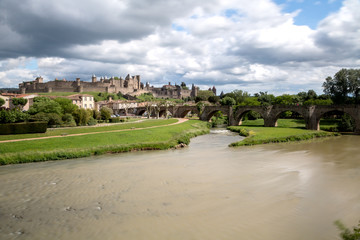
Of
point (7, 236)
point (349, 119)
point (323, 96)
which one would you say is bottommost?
point (7, 236)

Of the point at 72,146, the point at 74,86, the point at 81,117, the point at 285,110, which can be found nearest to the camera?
the point at 72,146

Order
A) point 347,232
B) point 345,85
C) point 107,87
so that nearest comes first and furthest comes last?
point 347,232 → point 345,85 → point 107,87

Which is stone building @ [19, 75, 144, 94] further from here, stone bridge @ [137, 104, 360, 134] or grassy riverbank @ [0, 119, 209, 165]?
grassy riverbank @ [0, 119, 209, 165]

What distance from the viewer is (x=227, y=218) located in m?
9.99

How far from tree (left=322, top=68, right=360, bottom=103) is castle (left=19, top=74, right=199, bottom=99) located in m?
96.2

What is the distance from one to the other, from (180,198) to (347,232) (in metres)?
6.63

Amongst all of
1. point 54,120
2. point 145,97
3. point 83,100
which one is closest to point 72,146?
point 54,120

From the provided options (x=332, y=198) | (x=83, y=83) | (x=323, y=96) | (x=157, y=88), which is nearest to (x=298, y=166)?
(x=332, y=198)

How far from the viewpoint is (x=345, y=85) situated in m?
59.0

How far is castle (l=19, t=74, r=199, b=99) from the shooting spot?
118438mm

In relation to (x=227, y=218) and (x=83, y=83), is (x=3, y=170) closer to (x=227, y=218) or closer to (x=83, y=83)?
(x=227, y=218)

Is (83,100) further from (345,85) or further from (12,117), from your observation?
(345,85)

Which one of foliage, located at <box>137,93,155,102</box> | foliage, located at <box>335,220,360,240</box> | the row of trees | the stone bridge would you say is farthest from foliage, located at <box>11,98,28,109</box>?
foliage, located at <box>335,220,360,240</box>

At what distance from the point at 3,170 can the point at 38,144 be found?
6073 millimetres
